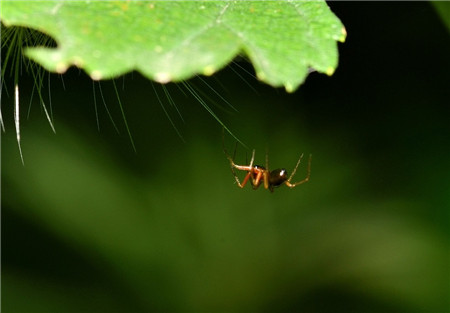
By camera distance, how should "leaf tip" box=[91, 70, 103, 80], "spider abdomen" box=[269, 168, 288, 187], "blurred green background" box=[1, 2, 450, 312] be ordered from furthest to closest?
1. "blurred green background" box=[1, 2, 450, 312]
2. "spider abdomen" box=[269, 168, 288, 187]
3. "leaf tip" box=[91, 70, 103, 80]

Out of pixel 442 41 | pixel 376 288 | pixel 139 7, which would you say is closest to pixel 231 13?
pixel 139 7

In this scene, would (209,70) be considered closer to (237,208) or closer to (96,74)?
(96,74)

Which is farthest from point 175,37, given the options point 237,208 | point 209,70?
point 237,208

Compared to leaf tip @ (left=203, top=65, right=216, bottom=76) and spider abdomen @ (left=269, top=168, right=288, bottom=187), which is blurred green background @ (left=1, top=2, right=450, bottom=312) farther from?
leaf tip @ (left=203, top=65, right=216, bottom=76)

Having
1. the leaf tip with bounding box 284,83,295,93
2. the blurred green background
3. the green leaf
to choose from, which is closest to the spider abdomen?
the blurred green background

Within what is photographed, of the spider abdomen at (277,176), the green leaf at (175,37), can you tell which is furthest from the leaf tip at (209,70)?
the spider abdomen at (277,176)

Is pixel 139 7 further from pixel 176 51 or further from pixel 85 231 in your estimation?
pixel 85 231

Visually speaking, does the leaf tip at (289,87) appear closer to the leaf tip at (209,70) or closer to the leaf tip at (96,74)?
the leaf tip at (209,70)
